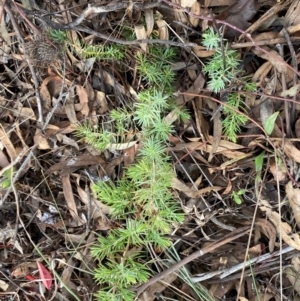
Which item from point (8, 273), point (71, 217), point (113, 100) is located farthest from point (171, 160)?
point (8, 273)

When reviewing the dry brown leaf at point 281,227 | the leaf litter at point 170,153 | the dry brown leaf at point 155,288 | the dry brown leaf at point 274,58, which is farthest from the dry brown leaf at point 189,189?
the dry brown leaf at point 274,58

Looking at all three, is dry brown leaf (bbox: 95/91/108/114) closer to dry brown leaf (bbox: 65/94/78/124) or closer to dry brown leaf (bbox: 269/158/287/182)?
dry brown leaf (bbox: 65/94/78/124)

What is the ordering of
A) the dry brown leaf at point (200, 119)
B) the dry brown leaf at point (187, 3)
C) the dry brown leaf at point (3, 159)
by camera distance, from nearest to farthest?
the dry brown leaf at point (187, 3)
the dry brown leaf at point (200, 119)
the dry brown leaf at point (3, 159)

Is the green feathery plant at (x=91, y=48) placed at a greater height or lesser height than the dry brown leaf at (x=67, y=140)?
greater

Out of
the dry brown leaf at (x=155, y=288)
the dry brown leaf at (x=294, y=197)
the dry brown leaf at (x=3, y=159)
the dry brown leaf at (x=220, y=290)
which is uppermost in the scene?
the dry brown leaf at (x=3, y=159)

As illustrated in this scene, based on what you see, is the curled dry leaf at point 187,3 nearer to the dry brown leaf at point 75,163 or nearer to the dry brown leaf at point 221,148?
the dry brown leaf at point 221,148

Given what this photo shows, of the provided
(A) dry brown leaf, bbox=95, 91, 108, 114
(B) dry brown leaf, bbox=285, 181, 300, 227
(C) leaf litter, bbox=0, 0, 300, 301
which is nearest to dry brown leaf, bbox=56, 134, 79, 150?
(C) leaf litter, bbox=0, 0, 300, 301

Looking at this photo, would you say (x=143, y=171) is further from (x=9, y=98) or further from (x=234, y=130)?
(x=9, y=98)
